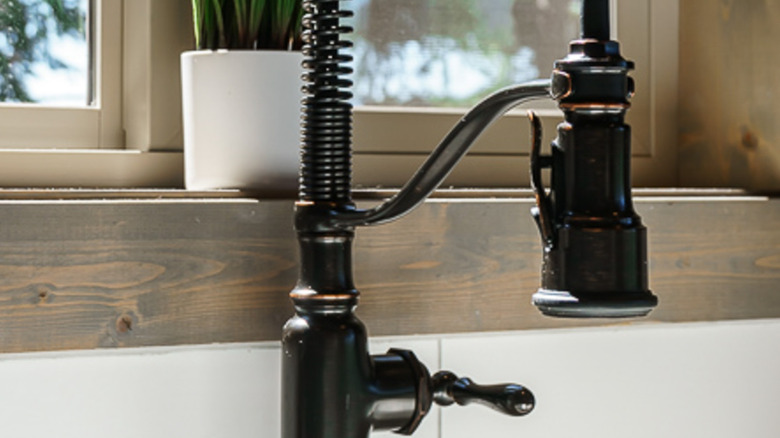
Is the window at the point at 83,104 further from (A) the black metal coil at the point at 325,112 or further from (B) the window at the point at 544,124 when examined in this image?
(A) the black metal coil at the point at 325,112

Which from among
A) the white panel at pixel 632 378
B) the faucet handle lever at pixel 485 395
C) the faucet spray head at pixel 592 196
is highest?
the faucet spray head at pixel 592 196

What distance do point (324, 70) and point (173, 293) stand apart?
0.74ft

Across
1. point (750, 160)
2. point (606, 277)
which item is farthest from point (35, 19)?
point (750, 160)

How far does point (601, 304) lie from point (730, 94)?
26.3 inches

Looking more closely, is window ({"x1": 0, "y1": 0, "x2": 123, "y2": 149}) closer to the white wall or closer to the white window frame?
the white window frame

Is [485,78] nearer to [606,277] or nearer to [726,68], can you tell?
[726,68]

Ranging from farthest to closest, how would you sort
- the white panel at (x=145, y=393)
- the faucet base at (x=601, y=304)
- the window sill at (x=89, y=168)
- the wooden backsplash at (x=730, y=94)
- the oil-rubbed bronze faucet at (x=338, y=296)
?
the wooden backsplash at (x=730, y=94) → the window sill at (x=89, y=168) → the white panel at (x=145, y=393) → the oil-rubbed bronze faucet at (x=338, y=296) → the faucet base at (x=601, y=304)

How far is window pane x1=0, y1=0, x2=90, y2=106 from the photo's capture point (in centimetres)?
105

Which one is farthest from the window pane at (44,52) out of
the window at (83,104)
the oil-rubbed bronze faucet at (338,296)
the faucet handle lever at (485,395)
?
the faucet handle lever at (485,395)

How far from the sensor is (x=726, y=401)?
3.73 feet

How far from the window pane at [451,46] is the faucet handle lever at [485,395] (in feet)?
1.54

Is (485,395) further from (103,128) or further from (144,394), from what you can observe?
(103,128)

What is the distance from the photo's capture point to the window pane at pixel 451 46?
1.17 meters

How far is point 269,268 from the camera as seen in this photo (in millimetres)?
881
